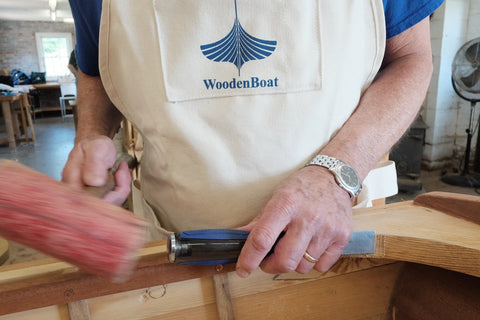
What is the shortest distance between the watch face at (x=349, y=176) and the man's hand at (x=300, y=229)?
0.02 m

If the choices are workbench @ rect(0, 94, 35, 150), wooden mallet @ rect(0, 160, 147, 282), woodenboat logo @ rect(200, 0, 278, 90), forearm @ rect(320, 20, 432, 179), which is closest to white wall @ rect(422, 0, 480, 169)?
forearm @ rect(320, 20, 432, 179)

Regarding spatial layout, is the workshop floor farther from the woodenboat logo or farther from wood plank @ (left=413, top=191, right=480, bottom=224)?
wood plank @ (left=413, top=191, right=480, bottom=224)

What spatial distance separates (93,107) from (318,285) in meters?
0.66

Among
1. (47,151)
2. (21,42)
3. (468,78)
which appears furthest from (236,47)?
(21,42)

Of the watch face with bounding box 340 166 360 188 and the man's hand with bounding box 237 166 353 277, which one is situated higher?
the watch face with bounding box 340 166 360 188

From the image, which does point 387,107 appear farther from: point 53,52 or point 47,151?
point 53,52

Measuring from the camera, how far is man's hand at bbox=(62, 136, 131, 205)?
0.72m

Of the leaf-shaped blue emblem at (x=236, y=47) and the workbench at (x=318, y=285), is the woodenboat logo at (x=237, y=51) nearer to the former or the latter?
the leaf-shaped blue emblem at (x=236, y=47)

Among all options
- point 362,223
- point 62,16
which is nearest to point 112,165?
point 362,223

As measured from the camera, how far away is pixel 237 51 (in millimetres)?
753

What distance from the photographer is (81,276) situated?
0.63m

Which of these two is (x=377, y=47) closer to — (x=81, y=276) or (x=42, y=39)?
(x=81, y=276)

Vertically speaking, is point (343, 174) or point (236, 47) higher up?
point (236, 47)

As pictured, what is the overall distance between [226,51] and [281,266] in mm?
406
